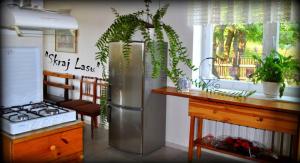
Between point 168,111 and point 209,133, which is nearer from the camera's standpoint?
point 209,133

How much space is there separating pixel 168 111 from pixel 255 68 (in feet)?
3.64

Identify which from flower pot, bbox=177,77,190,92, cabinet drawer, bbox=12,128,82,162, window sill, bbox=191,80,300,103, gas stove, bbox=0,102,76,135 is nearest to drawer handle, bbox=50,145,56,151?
cabinet drawer, bbox=12,128,82,162

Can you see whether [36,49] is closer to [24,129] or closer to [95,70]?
[24,129]

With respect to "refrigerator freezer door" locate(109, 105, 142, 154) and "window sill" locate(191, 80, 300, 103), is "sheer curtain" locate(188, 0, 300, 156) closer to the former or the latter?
"window sill" locate(191, 80, 300, 103)

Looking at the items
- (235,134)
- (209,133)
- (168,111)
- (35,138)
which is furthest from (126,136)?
(35,138)

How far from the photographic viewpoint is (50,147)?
5.03ft

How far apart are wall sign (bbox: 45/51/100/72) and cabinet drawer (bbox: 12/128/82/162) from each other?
2.56m

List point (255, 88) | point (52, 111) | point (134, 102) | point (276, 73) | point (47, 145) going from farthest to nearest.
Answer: point (134, 102) → point (255, 88) → point (276, 73) → point (52, 111) → point (47, 145)

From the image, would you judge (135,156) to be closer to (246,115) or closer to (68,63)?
(246,115)

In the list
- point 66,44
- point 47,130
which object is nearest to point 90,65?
point 66,44

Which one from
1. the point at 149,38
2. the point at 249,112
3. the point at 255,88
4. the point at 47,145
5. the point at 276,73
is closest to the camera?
the point at 47,145

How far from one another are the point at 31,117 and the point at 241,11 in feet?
6.92

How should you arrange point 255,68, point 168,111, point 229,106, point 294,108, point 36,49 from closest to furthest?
1. point 36,49
2. point 294,108
3. point 229,106
4. point 255,68
5. point 168,111

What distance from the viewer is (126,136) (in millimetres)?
3188
